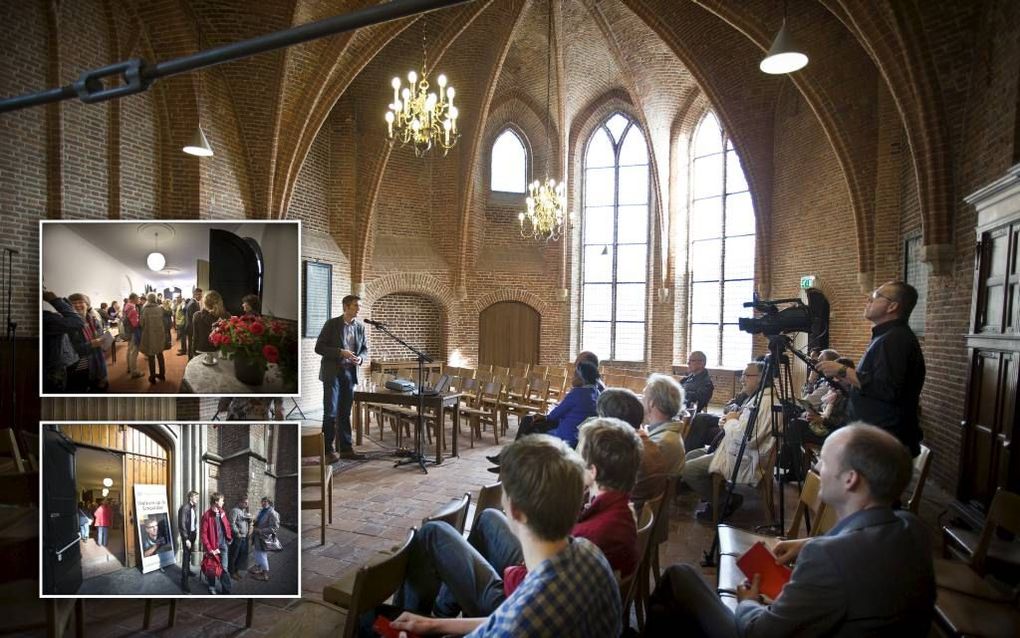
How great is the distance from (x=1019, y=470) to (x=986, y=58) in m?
4.32

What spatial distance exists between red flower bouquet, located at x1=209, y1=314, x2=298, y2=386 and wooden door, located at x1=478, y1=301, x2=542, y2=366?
1235cm

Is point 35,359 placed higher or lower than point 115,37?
lower

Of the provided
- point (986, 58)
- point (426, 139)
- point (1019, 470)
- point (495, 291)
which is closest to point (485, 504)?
point (1019, 470)

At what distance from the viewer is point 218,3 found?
8.36 metres

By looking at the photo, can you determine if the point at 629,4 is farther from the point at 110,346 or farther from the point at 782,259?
the point at 110,346

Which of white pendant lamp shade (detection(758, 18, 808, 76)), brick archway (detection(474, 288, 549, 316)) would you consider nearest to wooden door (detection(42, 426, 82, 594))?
white pendant lamp shade (detection(758, 18, 808, 76))

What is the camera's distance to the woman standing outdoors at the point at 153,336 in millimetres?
2703

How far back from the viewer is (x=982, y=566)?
3.16 meters

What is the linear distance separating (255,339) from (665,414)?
2719mm

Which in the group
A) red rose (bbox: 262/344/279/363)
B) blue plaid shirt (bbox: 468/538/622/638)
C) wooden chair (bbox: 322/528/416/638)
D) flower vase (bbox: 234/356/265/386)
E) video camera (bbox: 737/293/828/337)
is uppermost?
video camera (bbox: 737/293/828/337)

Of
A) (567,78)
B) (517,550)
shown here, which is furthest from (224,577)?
(567,78)

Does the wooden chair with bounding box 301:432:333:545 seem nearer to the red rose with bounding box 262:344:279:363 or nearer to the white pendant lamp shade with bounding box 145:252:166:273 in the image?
the red rose with bounding box 262:344:279:363

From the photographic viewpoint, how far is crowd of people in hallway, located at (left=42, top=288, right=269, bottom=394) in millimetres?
2689

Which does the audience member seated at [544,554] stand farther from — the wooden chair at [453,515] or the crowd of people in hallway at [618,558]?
the wooden chair at [453,515]
